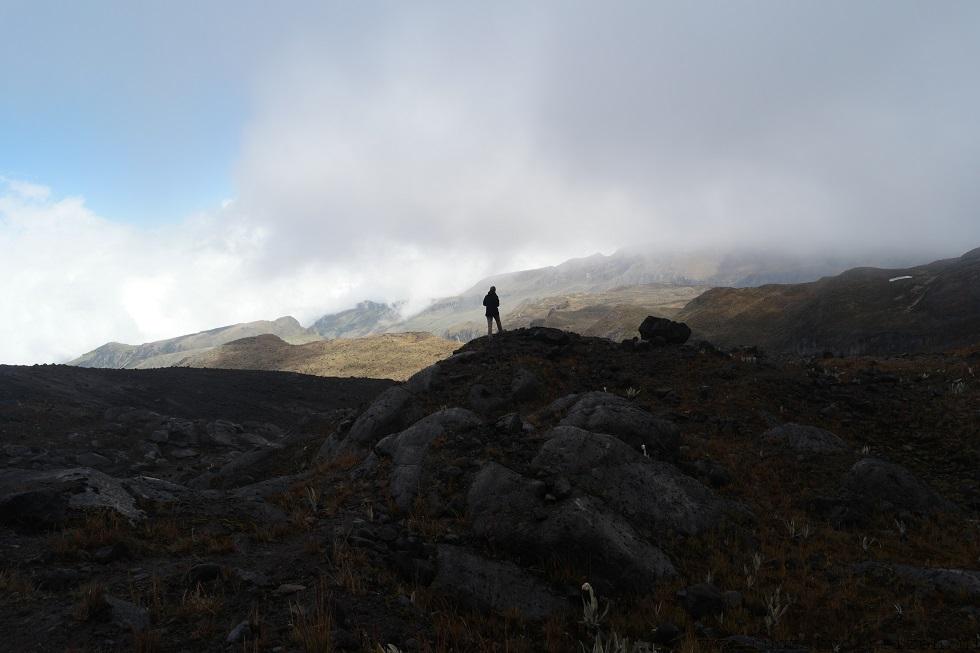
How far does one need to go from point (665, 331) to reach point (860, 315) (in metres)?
56.1

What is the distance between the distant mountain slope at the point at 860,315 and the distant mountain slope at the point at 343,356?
50672mm

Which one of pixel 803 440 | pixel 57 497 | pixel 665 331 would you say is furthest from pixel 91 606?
pixel 665 331

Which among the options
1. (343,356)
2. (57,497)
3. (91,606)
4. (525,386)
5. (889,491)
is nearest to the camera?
(91,606)

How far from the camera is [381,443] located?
13.1 metres

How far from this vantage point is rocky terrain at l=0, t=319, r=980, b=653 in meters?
6.00

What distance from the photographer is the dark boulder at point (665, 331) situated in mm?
22578

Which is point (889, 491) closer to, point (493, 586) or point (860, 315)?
point (493, 586)

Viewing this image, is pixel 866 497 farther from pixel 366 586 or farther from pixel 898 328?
pixel 898 328

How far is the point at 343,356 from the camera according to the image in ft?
A: 310

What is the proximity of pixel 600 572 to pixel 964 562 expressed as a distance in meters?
6.43

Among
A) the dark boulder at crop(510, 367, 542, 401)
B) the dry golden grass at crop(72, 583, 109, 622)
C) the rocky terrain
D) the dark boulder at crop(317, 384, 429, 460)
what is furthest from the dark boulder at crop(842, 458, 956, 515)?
the dry golden grass at crop(72, 583, 109, 622)

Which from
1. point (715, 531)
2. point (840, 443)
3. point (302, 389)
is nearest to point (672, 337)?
point (840, 443)

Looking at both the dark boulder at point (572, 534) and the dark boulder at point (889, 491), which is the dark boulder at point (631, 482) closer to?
the dark boulder at point (572, 534)

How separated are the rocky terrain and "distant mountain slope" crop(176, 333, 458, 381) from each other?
65134mm
